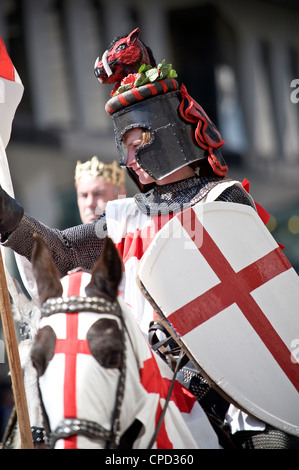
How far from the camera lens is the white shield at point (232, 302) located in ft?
11.0

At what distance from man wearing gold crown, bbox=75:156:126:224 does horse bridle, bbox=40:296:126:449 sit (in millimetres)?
2482

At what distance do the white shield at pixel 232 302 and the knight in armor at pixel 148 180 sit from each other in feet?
0.83

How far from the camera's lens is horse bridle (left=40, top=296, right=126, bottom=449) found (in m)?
2.68

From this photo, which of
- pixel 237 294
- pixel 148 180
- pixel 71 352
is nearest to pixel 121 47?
pixel 148 180

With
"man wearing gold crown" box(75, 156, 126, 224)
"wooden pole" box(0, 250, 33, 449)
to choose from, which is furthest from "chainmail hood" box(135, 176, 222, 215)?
"man wearing gold crown" box(75, 156, 126, 224)

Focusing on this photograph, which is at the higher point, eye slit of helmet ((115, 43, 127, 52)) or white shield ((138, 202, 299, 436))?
eye slit of helmet ((115, 43, 127, 52))

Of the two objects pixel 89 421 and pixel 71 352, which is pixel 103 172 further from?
pixel 89 421

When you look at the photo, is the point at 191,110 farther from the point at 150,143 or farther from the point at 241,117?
the point at 241,117

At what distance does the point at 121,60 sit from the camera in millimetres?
4137

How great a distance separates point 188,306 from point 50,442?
83 cm

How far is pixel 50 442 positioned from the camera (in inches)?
107

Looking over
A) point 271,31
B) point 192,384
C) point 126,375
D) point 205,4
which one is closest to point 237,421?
point 192,384

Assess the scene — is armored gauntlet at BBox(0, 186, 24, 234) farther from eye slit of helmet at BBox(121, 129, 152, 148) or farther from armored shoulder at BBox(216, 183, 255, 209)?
armored shoulder at BBox(216, 183, 255, 209)

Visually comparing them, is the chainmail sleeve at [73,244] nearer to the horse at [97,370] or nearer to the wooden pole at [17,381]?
the wooden pole at [17,381]
